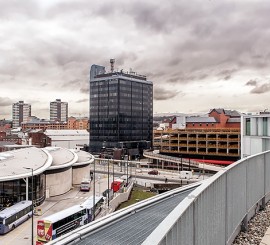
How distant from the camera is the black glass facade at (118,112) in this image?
440ft

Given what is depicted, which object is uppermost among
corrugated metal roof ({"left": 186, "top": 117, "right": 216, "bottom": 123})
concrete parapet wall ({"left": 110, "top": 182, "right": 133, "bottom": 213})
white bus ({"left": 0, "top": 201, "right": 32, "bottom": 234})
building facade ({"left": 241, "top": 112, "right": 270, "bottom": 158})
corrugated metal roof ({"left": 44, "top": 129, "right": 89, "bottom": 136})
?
corrugated metal roof ({"left": 186, "top": 117, "right": 216, "bottom": 123})

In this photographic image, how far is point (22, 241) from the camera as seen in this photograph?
35000mm

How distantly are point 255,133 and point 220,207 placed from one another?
18.4 m

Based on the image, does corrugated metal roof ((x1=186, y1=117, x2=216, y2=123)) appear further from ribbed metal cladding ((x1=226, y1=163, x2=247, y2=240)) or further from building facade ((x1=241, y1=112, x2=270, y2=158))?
ribbed metal cladding ((x1=226, y1=163, x2=247, y2=240))

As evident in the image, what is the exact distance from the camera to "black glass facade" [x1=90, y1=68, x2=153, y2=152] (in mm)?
134000

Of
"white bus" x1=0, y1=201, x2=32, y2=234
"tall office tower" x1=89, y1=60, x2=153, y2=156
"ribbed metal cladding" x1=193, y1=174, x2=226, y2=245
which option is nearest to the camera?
"ribbed metal cladding" x1=193, y1=174, x2=226, y2=245

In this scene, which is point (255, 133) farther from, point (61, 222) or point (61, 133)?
point (61, 133)

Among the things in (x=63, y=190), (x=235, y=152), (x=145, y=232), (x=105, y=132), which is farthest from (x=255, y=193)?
(x=105, y=132)

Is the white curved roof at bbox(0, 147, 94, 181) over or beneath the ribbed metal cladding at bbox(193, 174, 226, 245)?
beneath

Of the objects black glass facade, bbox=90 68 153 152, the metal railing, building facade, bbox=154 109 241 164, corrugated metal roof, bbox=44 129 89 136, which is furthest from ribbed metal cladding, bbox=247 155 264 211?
corrugated metal roof, bbox=44 129 89 136

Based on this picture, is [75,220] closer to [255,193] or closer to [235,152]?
[255,193]

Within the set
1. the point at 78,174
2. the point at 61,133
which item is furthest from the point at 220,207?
the point at 61,133

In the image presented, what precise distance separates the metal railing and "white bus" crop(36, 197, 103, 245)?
24392mm

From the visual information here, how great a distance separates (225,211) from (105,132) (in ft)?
416
